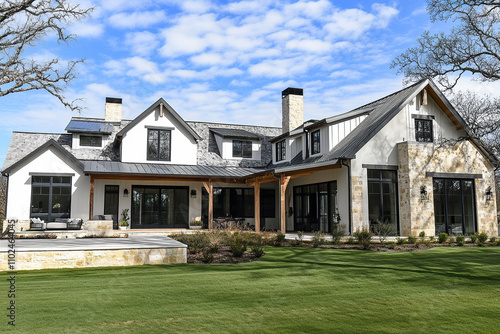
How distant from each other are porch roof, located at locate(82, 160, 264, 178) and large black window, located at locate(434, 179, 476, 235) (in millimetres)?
8708

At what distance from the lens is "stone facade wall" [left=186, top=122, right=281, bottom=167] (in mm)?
22727

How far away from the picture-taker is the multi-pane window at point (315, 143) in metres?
18.7

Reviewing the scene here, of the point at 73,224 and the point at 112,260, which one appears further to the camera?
the point at 73,224

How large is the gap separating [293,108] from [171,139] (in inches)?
281

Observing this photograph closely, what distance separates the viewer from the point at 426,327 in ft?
15.4

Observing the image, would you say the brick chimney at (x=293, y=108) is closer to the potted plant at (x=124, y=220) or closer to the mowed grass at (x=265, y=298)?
the potted plant at (x=124, y=220)

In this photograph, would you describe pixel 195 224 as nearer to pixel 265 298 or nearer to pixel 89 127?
pixel 89 127

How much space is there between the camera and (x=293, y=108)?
23234 millimetres

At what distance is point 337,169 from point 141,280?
36.2ft

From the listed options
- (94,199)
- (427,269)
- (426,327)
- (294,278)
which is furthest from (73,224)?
(426,327)

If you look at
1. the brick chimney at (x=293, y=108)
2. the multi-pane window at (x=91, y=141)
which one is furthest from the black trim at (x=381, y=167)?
the multi-pane window at (x=91, y=141)

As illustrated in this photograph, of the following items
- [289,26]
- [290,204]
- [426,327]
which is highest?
[289,26]

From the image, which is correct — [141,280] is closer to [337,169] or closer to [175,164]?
[337,169]

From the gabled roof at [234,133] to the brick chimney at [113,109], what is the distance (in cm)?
558
